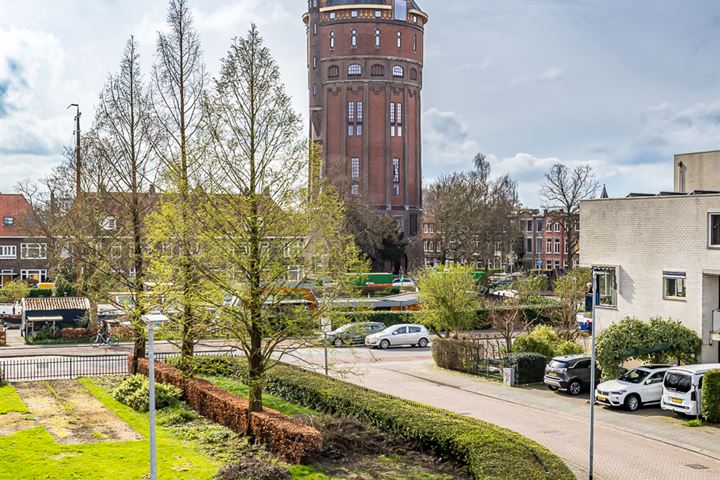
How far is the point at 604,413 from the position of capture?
2717cm

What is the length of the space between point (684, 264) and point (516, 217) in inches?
3150

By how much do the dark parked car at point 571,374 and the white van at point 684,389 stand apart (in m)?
3.91

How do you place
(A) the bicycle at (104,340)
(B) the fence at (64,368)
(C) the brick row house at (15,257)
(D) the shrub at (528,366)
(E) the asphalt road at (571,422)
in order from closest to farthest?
(E) the asphalt road at (571,422) → (D) the shrub at (528,366) → (B) the fence at (64,368) → (A) the bicycle at (104,340) → (C) the brick row house at (15,257)

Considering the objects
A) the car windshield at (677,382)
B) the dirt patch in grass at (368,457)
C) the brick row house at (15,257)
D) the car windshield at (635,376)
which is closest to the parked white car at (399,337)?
the car windshield at (635,376)

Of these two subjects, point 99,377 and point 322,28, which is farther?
point 322,28

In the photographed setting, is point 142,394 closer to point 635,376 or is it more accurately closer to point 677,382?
point 635,376

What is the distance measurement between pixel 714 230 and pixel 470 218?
5876 centimetres

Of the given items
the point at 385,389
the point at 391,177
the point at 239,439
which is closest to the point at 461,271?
the point at 385,389

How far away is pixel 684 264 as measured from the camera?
29969mm

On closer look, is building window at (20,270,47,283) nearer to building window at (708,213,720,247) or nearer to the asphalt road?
the asphalt road

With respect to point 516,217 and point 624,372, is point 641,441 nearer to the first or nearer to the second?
point 624,372

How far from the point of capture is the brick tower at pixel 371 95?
91.8 metres

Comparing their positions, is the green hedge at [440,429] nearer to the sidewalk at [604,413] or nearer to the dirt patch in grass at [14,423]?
the dirt patch in grass at [14,423]

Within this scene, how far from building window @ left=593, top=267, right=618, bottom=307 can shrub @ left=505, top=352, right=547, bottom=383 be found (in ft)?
12.4
